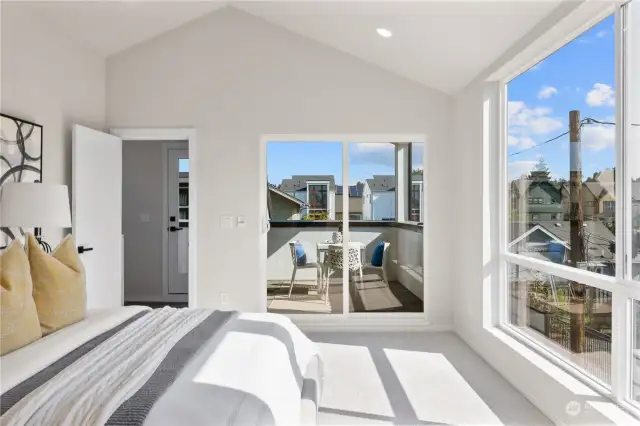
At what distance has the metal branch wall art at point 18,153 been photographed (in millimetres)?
3072

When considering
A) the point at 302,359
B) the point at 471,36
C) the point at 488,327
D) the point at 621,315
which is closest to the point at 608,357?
the point at 621,315

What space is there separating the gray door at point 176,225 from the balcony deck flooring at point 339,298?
67.6 inches

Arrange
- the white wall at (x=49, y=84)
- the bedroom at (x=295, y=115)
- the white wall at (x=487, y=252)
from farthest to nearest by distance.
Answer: the bedroom at (x=295, y=115) → the white wall at (x=49, y=84) → the white wall at (x=487, y=252)

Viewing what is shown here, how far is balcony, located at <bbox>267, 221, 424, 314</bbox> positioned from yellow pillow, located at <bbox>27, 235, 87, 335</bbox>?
98.9 inches

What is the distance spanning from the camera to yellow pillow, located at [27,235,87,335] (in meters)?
2.15

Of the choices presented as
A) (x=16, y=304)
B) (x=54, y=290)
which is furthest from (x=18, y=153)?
(x=16, y=304)

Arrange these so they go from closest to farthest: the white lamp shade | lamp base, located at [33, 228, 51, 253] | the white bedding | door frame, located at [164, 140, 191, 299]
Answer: the white bedding, the white lamp shade, lamp base, located at [33, 228, 51, 253], door frame, located at [164, 140, 191, 299]

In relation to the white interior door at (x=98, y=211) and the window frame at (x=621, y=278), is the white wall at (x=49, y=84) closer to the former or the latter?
the white interior door at (x=98, y=211)

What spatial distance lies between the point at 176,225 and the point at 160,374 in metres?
4.49

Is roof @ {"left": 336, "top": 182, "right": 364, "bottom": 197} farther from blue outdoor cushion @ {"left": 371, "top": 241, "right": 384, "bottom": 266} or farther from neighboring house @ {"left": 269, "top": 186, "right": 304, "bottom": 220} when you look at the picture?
blue outdoor cushion @ {"left": 371, "top": 241, "right": 384, "bottom": 266}

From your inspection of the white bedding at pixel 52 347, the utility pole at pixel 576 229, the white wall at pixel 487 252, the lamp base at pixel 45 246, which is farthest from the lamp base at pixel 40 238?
the utility pole at pixel 576 229

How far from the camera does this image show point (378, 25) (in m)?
3.81

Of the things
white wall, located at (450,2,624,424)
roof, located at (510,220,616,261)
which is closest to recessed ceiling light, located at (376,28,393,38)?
white wall, located at (450,2,624,424)

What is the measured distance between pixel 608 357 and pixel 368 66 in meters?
3.31
